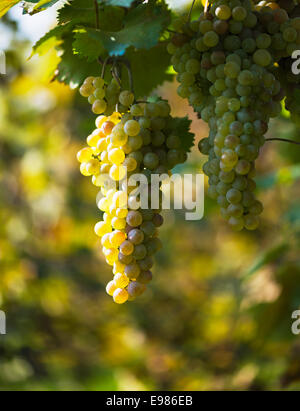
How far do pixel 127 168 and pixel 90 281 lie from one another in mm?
2492

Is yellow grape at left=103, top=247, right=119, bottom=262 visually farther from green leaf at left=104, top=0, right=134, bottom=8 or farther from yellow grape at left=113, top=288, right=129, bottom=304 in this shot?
green leaf at left=104, top=0, right=134, bottom=8

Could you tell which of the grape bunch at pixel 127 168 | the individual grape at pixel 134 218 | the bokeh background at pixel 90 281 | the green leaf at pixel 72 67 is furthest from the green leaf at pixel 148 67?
the bokeh background at pixel 90 281

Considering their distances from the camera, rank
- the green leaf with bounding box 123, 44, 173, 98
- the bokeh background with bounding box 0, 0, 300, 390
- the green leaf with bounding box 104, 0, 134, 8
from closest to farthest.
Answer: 1. the green leaf with bounding box 104, 0, 134, 8
2. the green leaf with bounding box 123, 44, 173, 98
3. the bokeh background with bounding box 0, 0, 300, 390

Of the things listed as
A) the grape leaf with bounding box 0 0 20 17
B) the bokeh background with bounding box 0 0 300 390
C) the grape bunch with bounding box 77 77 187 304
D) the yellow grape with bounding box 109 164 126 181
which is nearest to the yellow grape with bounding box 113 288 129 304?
the grape bunch with bounding box 77 77 187 304

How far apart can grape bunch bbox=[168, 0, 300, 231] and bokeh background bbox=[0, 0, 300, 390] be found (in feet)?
2.73

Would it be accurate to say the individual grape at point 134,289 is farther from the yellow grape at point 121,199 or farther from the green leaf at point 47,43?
the green leaf at point 47,43

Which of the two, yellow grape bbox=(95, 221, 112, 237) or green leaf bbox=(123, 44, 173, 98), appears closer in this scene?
yellow grape bbox=(95, 221, 112, 237)

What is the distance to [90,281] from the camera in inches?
115

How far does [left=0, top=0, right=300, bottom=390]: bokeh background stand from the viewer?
76.1 inches

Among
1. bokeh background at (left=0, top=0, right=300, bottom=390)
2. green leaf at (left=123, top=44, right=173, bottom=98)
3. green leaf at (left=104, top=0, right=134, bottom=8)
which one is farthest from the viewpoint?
bokeh background at (left=0, top=0, right=300, bottom=390)

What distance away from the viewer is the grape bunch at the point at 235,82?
490 millimetres

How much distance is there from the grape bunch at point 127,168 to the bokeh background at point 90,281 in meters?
0.86
